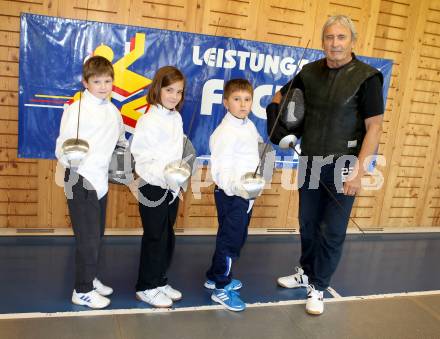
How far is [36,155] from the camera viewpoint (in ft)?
9.46

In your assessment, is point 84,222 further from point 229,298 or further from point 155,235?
point 229,298

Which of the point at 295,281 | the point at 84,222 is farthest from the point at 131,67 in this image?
the point at 295,281

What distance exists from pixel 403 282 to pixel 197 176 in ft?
5.36

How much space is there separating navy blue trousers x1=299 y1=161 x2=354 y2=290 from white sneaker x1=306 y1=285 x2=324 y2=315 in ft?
0.11

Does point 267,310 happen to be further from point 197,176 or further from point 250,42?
point 250,42

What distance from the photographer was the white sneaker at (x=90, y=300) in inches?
84.4

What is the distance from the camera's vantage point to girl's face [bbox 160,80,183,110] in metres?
2.06

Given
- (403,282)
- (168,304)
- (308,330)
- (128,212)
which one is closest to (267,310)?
(308,330)

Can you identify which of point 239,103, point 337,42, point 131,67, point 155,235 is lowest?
point 155,235

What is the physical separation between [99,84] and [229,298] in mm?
1291

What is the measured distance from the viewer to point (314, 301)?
7.61 ft

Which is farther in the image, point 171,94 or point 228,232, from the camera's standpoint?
point 228,232

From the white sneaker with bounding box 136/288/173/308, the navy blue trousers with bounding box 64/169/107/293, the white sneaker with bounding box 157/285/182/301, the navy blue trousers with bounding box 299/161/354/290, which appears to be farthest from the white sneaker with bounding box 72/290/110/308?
the navy blue trousers with bounding box 299/161/354/290

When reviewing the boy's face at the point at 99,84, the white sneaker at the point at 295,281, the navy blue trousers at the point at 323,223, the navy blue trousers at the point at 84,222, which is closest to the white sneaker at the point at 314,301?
the navy blue trousers at the point at 323,223
